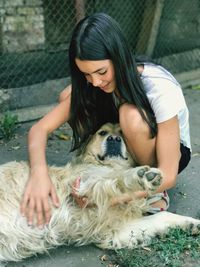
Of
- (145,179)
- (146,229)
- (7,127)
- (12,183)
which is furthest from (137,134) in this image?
(7,127)

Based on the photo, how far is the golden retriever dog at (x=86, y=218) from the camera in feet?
8.83

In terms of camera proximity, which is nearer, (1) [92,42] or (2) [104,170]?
(1) [92,42]

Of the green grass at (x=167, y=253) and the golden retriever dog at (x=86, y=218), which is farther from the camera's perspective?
the golden retriever dog at (x=86, y=218)

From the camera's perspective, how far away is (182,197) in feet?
11.1

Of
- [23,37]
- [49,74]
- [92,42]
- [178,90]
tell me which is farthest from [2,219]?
[23,37]

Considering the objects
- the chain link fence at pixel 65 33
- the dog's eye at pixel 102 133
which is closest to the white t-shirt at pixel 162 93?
the dog's eye at pixel 102 133

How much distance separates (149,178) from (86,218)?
52 centimetres

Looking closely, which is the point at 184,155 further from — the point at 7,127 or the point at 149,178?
the point at 7,127

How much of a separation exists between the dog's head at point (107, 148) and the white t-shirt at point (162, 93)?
0.35 metres

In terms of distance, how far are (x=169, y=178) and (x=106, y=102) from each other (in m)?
0.67

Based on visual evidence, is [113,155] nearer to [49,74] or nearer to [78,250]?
[78,250]

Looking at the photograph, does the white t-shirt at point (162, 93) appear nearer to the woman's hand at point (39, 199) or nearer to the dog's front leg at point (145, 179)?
the dog's front leg at point (145, 179)

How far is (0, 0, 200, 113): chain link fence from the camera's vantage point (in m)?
6.37

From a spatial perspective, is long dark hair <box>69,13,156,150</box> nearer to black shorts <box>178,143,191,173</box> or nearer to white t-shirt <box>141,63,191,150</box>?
white t-shirt <box>141,63,191,150</box>
